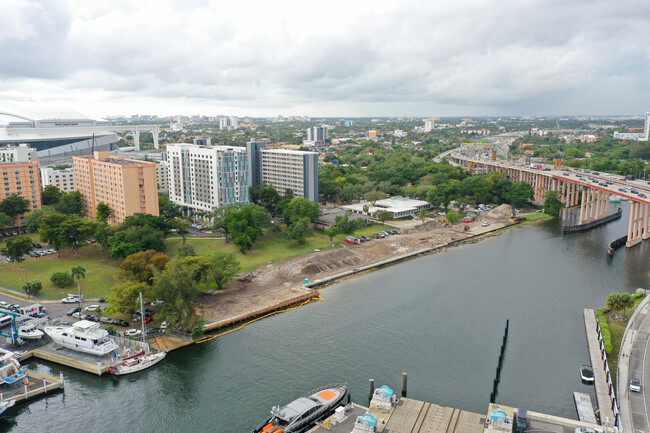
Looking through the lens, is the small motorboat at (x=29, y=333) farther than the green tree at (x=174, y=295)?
No

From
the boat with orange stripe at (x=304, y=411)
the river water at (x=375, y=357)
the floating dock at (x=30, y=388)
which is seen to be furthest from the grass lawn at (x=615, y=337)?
the floating dock at (x=30, y=388)

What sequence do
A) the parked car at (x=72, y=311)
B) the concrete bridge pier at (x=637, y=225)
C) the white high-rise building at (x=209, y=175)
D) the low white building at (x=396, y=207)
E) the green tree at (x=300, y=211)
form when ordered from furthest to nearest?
the low white building at (x=396, y=207), the white high-rise building at (x=209, y=175), the green tree at (x=300, y=211), the concrete bridge pier at (x=637, y=225), the parked car at (x=72, y=311)

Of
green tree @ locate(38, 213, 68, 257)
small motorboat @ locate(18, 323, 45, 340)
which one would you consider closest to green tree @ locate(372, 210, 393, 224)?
green tree @ locate(38, 213, 68, 257)

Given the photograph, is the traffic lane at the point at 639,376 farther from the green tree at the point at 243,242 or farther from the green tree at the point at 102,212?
the green tree at the point at 102,212

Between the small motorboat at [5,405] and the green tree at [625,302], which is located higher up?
the green tree at [625,302]

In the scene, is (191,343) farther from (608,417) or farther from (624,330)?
(624,330)

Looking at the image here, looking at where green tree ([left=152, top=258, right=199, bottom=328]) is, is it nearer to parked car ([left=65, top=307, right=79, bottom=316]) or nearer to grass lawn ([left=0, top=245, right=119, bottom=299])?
parked car ([left=65, top=307, right=79, bottom=316])

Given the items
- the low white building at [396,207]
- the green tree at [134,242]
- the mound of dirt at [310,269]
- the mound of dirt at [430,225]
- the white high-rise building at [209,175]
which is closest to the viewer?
the green tree at [134,242]

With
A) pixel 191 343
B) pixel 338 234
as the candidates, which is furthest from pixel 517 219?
pixel 191 343
